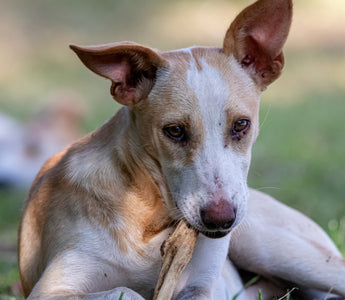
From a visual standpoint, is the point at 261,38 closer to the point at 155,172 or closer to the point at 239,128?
the point at 239,128

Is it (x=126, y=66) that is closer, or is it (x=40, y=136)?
(x=126, y=66)

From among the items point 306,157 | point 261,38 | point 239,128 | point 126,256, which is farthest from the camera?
point 306,157

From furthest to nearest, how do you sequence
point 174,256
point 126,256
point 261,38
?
point 261,38 → point 126,256 → point 174,256

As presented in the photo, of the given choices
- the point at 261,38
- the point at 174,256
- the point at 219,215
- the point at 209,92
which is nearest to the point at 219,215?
the point at 219,215

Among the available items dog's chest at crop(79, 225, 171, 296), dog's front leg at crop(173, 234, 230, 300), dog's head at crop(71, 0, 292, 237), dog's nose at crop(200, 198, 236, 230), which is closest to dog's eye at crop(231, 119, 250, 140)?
dog's head at crop(71, 0, 292, 237)

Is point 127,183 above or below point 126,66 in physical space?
below

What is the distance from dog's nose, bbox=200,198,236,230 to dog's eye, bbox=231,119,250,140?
0.43 metres

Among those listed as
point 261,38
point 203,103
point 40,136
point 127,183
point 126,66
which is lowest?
point 40,136

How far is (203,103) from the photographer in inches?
135

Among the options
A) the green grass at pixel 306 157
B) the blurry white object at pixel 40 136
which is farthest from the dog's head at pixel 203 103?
the blurry white object at pixel 40 136

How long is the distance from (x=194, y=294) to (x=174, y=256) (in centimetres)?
37

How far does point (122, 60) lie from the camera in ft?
11.7

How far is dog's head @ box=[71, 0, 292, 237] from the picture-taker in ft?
10.9

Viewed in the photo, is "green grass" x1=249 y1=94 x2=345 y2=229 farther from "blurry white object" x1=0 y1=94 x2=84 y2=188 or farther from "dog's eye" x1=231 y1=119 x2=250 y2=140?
"dog's eye" x1=231 y1=119 x2=250 y2=140
